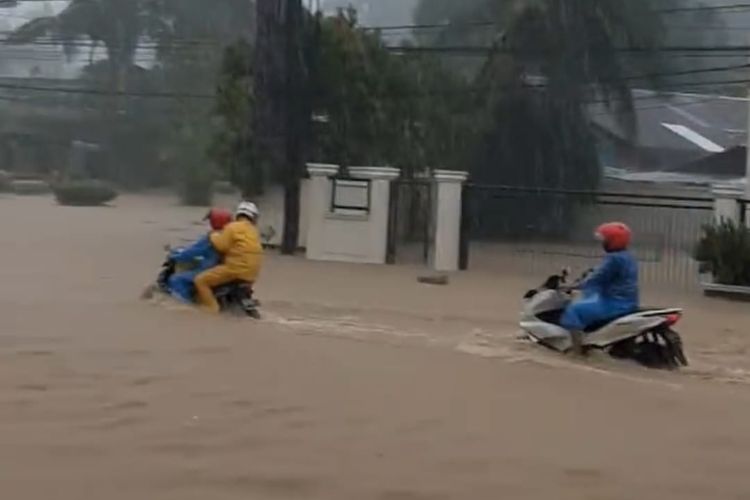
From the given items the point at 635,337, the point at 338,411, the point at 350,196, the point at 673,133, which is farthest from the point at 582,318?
the point at 673,133

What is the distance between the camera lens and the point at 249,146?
1181 inches

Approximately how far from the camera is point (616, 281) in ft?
40.8

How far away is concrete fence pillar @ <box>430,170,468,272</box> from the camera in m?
27.2

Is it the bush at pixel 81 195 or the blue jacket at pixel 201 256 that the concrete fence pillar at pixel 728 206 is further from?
the bush at pixel 81 195

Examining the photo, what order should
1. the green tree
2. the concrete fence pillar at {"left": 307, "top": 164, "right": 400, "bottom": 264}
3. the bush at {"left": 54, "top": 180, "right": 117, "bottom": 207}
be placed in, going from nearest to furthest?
the concrete fence pillar at {"left": 307, "top": 164, "right": 400, "bottom": 264}
the green tree
the bush at {"left": 54, "top": 180, "right": 117, "bottom": 207}

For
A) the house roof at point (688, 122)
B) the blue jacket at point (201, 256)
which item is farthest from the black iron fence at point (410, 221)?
the house roof at point (688, 122)

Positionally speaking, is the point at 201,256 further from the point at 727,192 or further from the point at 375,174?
the point at 375,174

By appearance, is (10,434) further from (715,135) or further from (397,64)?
(715,135)

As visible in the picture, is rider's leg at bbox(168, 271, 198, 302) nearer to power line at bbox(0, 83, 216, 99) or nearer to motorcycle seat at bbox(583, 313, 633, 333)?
motorcycle seat at bbox(583, 313, 633, 333)

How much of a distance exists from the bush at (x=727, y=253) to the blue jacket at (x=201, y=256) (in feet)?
36.1

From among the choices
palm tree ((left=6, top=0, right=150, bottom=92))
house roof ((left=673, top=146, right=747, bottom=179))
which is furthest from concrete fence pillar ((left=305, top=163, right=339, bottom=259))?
palm tree ((left=6, top=0, right=150, bottom=92))

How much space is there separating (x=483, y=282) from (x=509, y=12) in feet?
56.3

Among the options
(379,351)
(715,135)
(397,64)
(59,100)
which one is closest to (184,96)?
(59,100)

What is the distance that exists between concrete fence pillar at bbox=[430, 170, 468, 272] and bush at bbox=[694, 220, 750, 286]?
493 centimetres
